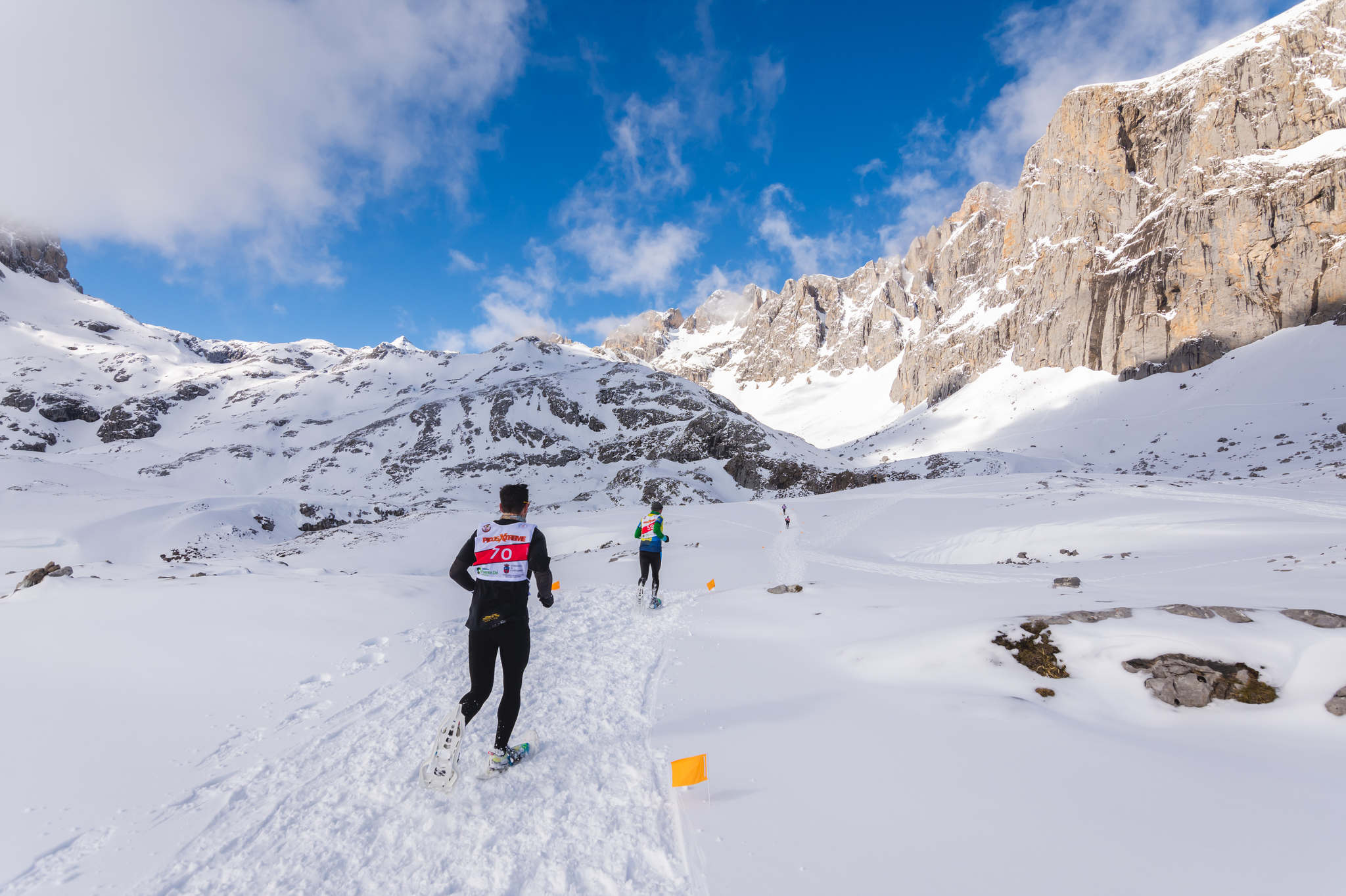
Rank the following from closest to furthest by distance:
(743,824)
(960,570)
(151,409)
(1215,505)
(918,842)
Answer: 1. (918,842)
2. (743,824)
3. (960,570)
4. (1215,505)
5. (151,409)

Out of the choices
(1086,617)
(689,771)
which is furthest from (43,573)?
(1086,617)

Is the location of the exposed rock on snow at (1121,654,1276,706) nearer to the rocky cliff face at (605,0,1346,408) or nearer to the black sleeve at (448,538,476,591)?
the black sleeve at (448,538,476,591)

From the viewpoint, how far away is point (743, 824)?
377 centimetres

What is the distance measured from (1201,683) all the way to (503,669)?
6588 mm

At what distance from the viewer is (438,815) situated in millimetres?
4129

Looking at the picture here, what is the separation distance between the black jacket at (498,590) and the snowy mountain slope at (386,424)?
47.4 metres

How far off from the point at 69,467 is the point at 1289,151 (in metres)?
136

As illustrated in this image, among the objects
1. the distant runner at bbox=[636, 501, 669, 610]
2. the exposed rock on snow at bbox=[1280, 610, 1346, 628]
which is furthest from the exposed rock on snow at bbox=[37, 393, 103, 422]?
the exposed rock on snow at bbox=[1280, 610, 1346, 628]

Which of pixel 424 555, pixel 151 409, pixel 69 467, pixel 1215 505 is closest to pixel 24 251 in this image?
pixel 151 409

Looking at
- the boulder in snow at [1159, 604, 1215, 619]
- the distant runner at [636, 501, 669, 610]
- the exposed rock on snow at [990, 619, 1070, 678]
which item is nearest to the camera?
the exposed rock on snow at [990, 619, 1070, 678]

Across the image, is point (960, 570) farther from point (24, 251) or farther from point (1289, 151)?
point (24, 251)

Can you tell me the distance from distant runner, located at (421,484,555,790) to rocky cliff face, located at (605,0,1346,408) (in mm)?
87154

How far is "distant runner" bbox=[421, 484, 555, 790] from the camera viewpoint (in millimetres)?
4844

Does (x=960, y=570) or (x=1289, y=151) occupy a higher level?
(x=1289, y=151)
